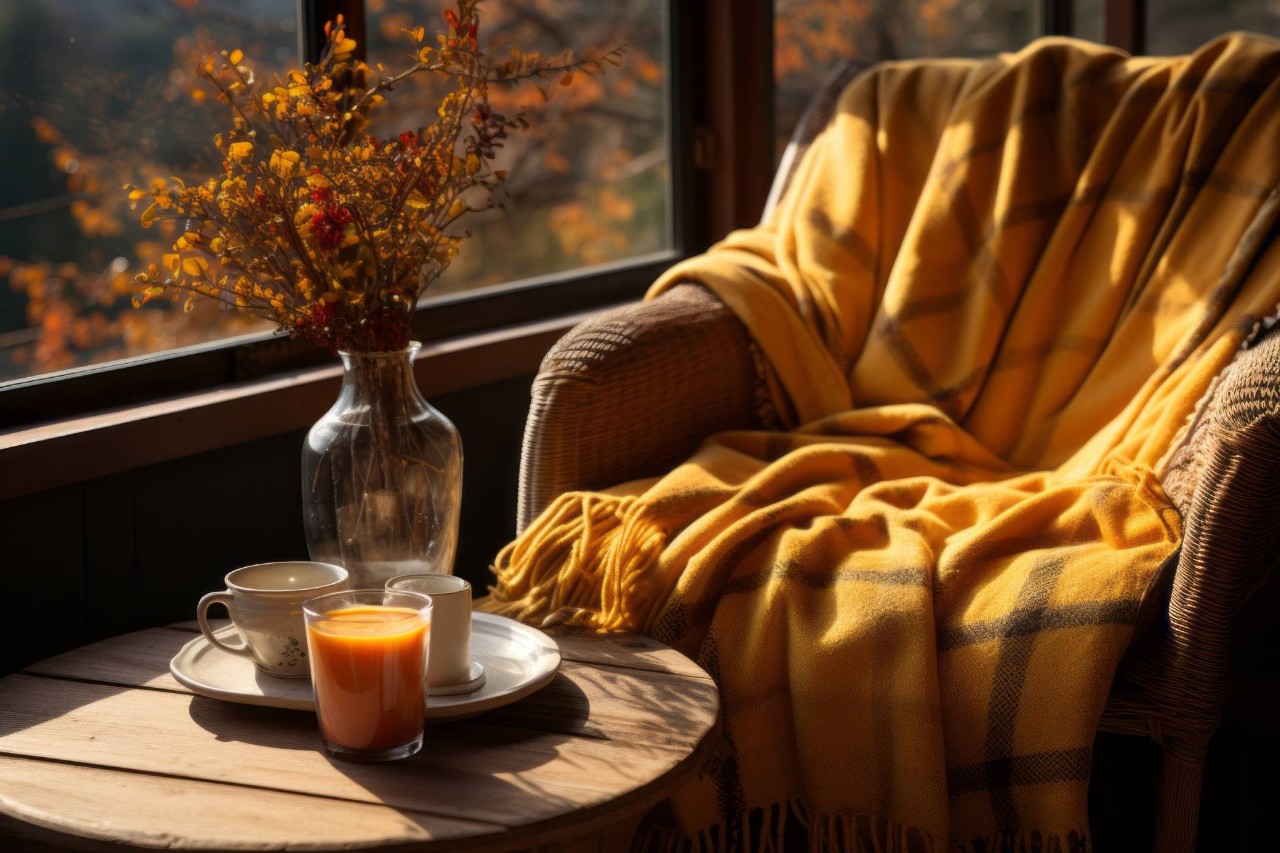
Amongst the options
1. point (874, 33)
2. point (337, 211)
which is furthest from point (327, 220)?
point (874, 33)

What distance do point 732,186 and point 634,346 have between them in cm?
108

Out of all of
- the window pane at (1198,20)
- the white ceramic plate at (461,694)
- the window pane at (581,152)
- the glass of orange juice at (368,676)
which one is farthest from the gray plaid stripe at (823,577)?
the window pane at (1198,20)

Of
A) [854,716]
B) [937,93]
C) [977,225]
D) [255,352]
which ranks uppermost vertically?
[937,93]

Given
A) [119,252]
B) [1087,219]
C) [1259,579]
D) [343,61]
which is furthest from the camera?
[1087,219]

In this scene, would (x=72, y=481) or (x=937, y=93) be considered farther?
(x=937, y=93)

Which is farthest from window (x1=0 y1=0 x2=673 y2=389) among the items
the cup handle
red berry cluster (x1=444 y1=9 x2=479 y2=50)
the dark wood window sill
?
the cup handle

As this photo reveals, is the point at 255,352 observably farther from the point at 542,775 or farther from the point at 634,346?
the point at 542,775

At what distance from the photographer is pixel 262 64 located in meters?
1.80

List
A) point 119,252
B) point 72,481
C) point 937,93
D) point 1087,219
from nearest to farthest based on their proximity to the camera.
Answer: point 72,481 → point 119,252 → point 1087,219 → point 937,93

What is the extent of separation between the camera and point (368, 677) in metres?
0.88

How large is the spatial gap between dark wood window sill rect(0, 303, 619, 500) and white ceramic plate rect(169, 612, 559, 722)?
0.34 meters

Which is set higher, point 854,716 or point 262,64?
point 262,64

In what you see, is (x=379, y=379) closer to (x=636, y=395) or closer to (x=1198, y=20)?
(x=636, y=395)

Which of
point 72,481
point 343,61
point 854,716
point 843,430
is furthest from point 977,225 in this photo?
point 72,481
